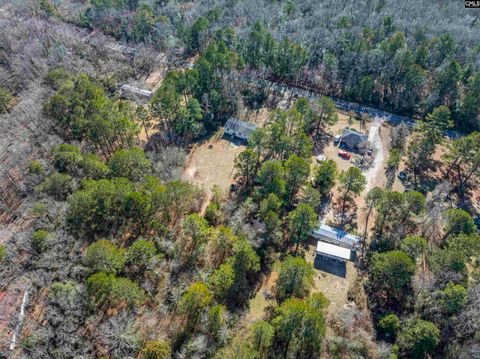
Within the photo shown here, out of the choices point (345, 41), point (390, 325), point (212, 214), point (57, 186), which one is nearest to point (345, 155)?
point (212, 214)

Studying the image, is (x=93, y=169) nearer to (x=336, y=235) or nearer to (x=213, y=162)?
(x=213, y=162)

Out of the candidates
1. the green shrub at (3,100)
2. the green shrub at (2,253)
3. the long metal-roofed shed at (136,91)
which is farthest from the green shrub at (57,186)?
the long metal-roofed shed at (136,91)

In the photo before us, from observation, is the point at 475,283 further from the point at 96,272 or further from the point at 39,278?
the point at 39,278

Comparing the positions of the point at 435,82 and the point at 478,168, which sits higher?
the point at 435,82

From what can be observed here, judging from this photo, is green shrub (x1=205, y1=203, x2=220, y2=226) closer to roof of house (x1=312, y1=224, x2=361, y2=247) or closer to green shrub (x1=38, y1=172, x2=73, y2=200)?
roof of house (x1=312, y1=224, x2=361, y2=247)

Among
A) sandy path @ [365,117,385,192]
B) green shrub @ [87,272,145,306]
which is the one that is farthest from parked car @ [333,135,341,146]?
green shrub @ [87,272,145,306]

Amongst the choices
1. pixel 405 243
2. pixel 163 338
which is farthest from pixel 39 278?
pixel 405 243
